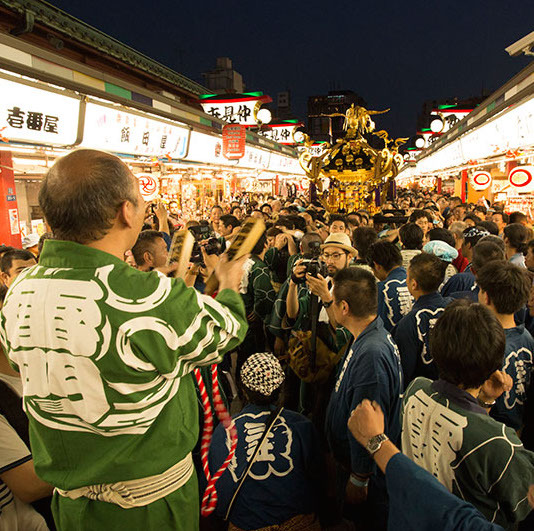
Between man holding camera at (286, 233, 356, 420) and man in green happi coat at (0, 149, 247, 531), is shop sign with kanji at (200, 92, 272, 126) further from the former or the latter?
man in green happi coat at (0, 149, 247, 531)

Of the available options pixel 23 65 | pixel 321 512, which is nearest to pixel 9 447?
pixel 321 512

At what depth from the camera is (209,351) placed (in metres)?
1.50

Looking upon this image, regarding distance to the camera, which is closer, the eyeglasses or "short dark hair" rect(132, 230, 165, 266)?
"short dark hair" rect(132, 230, 165, 266)

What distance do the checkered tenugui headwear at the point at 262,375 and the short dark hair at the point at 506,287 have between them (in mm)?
1530

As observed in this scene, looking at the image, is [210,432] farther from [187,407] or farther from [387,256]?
[387,256]

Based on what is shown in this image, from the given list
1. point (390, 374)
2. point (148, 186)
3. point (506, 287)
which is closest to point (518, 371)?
point (506, 287)

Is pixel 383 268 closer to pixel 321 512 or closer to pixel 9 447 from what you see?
pixel 321 512

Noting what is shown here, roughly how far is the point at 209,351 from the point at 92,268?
1.68 feet

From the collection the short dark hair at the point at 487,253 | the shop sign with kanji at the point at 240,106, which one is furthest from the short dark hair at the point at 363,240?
the shop sign with kanji at the point at 240,106

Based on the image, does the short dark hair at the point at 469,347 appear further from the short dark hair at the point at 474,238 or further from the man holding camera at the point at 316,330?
the short dark hair at the point at 474,238

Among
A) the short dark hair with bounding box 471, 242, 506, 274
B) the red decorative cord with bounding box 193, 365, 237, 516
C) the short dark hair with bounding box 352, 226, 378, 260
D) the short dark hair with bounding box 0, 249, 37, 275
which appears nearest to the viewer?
the red decorative cord with bounding box 193, 365, 237, 516

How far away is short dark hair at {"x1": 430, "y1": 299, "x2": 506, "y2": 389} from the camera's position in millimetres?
1753

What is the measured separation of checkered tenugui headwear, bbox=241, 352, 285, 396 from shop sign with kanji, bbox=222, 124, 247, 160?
10508mm

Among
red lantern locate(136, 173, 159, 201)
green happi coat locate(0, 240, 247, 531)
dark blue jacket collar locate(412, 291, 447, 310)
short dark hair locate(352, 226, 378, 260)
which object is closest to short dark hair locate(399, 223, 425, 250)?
short dark hair locate(352, 226, 378, 260)
